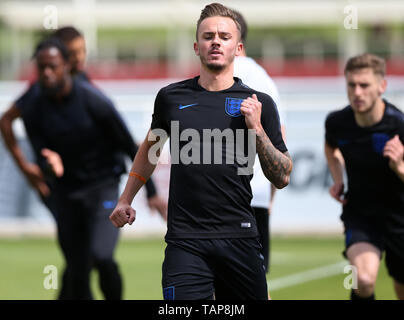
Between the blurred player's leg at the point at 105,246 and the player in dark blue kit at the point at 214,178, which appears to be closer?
the player in dark blue kit at the point at 214,178

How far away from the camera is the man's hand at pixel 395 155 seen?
6621mm

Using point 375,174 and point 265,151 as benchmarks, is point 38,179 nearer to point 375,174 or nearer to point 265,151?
point 375,174

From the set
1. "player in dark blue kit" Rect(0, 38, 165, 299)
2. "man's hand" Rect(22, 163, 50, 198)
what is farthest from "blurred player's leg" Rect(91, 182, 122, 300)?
"man's hand" Rect(22, 163, 50, 198)

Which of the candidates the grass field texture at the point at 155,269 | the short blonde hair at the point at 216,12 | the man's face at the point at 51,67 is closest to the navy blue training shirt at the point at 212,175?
the short blonde hair at the point at 216,12

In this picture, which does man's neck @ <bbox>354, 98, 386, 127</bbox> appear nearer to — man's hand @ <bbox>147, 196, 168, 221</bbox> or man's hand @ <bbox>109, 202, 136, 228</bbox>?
man's hand @ <bbox>147, 196, 168, 221</bbox>

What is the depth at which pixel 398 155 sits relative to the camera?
662cm

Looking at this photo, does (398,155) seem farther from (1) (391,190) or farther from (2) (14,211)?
(2) (14,211)

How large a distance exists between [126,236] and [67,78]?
792cm

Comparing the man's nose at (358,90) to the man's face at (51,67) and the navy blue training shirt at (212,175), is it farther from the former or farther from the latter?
the man's face at (51,67)

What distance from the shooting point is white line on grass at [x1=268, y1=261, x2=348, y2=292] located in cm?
1033

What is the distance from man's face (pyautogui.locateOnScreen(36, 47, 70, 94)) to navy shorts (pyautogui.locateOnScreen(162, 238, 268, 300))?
273 cm

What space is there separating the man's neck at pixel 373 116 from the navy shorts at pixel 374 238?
2.50 ft

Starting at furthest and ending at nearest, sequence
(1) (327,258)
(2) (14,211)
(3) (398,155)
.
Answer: (2) (14,211) → (1) (327,258) → (3) (398,155)
